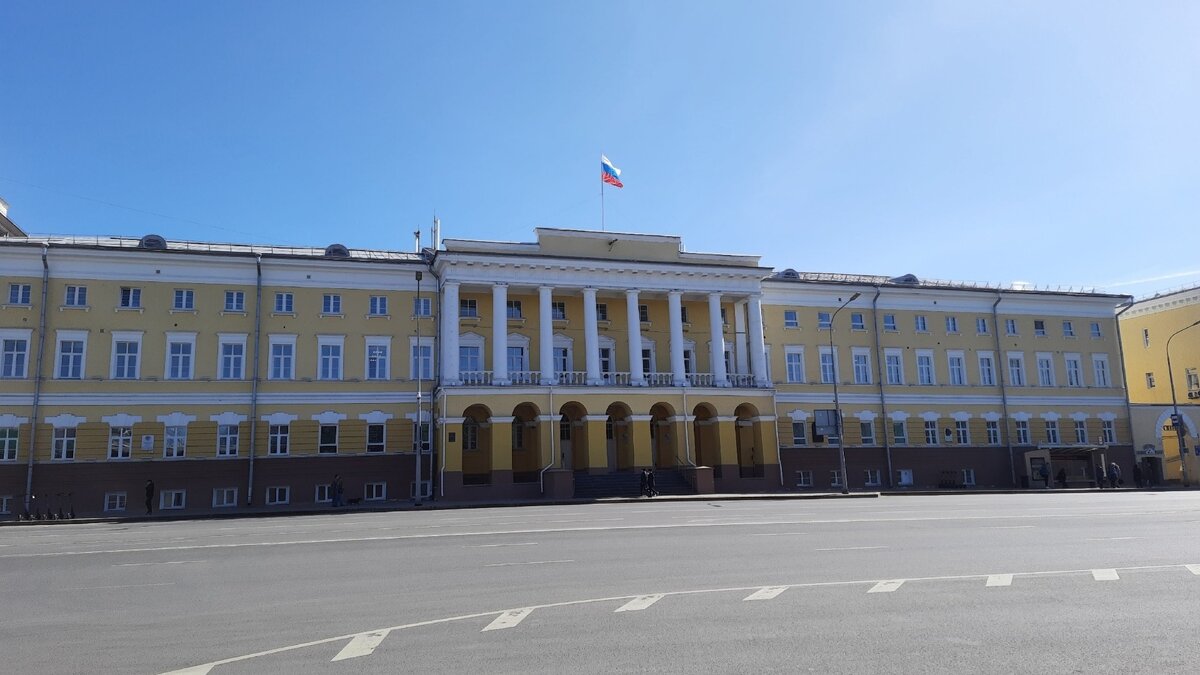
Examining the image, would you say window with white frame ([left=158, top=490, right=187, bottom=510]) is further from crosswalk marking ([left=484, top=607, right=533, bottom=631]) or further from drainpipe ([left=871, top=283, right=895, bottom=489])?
drainpipe ([left=871, top=283, right=895, bottom=489])

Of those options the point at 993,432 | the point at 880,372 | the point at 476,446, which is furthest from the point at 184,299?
the point at 993,432

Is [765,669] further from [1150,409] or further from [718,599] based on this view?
[1150,409]

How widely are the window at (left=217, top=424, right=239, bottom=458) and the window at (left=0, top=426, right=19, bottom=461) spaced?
7624 mm

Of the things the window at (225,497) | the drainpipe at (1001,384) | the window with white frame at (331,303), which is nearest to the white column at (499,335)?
the window with white frame at (331,303)

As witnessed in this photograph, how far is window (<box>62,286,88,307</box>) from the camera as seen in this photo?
3494cm

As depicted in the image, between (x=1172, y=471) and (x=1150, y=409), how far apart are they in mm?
3853

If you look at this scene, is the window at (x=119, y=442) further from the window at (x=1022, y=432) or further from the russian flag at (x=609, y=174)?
the window at (x=1022, y=432)

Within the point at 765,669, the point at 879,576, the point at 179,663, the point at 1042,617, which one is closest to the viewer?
the point at 765,669

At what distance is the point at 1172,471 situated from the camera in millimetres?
49125

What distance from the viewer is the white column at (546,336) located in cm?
3833

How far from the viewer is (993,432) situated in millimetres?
47719

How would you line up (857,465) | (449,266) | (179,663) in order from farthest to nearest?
(857,465) → (449,266) → (179,663)

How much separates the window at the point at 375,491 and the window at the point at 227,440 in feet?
19.1

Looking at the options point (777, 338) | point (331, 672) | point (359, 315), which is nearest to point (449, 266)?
point (359, 315)
